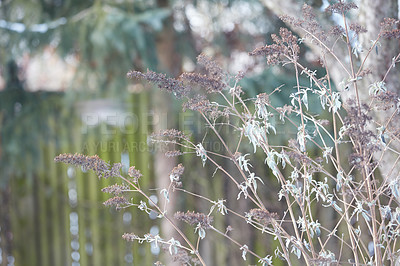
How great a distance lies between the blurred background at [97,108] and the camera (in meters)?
2.13

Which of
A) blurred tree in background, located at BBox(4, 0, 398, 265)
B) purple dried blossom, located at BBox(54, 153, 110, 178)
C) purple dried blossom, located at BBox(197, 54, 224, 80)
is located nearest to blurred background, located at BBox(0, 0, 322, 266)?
blurred tree in background, located at BBox(4, 0, 398, 265)

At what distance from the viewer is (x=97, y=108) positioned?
2.27 metres

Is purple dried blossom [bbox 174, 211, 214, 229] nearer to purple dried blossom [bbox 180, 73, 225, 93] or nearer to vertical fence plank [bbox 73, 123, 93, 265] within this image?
purple dried blossom [bbox 180, 73, 225, 93]

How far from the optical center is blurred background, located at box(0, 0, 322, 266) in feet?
6.98

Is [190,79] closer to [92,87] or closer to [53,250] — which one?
[92,87]

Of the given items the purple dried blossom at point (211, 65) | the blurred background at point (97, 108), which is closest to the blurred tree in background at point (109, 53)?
the blurred background at point (97, 108)

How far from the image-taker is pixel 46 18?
2.35 meters

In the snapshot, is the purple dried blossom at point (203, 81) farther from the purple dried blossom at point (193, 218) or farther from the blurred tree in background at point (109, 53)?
the blurred tree in background at point (109, 53)

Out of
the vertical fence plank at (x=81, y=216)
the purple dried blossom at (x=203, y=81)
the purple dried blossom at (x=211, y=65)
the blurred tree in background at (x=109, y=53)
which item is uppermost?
the blurred tree in background at (x=109, y=53)

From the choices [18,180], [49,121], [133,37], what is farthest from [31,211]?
[133,37]

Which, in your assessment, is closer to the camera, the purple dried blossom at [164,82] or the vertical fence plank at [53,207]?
the purple dried blossom at [164,82]

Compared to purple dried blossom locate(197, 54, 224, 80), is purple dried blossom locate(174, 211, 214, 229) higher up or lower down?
lower down

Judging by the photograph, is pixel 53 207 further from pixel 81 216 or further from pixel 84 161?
pixel 84 161

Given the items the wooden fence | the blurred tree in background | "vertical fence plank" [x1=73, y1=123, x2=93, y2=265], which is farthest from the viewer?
"vertical fence plank" [x1=73, y1=123, x2=93, y2=265]
